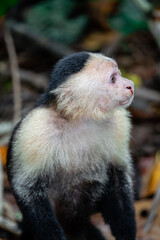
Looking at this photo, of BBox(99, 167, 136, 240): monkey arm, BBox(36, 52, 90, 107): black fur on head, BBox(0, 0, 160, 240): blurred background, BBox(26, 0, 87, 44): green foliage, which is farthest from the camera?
BBox(26, 0, 87, 44): green foliage

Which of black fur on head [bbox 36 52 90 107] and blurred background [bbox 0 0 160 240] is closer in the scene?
black fur on head [bbox 36 52 90 107]

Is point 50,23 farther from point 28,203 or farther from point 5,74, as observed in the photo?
point 28,203

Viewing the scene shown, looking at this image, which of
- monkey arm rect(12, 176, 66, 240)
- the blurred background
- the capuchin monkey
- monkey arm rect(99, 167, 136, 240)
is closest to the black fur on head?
the capuchin monkey

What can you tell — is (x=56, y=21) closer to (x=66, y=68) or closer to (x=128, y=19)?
(x=128, y=19)

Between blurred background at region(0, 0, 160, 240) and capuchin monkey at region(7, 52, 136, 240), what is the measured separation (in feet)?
3.75

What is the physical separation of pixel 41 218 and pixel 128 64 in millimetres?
3535

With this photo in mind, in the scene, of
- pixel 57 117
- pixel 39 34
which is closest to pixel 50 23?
pixel 39 34

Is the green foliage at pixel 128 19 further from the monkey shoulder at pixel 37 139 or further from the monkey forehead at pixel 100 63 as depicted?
the monkey shoulder at pixel 37 139

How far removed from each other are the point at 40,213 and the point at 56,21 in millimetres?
3703

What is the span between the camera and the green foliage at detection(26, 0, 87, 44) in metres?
5.69

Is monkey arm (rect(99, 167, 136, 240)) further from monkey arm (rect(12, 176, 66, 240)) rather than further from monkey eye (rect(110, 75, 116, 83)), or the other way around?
monkey eye (rect(110, 75, 116, 83))

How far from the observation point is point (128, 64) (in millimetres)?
5695

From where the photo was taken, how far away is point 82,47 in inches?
228

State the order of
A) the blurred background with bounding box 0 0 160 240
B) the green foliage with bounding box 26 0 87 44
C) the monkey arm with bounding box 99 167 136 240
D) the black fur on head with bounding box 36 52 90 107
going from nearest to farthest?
the black fur on head with bounding box 36 52 90 107 → the monkey arm with bounding box 99 167 136 240 → the blurred background with bounding box 0 0 160 240 → the green foliage with bounding box 26 0 87 44
